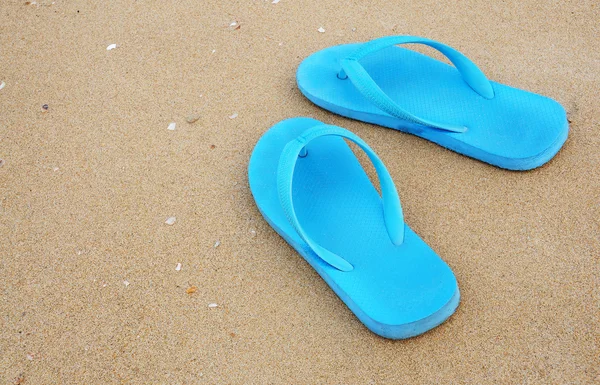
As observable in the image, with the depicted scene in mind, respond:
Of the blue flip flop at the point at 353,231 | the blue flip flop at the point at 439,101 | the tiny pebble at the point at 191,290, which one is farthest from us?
the blue flip flop at the point at 439,101

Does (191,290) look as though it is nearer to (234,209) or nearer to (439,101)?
(234,209)

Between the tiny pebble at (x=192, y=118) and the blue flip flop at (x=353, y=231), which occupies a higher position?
the blue flip flop at (x=353, y=231)

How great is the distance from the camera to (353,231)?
100 centimetres

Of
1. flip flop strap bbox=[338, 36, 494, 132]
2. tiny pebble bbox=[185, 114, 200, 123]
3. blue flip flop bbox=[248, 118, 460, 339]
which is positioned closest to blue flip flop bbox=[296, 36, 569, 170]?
flip flop strap bbox=[338, 36, 494, 132]

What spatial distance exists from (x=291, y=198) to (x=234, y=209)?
25 cm

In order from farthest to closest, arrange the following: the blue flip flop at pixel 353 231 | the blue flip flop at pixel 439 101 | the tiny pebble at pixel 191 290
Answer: the blue flip flop at pixel 439 101, the tiny pebble at pixel 191 290, the blue flip flop at pixel 353 231

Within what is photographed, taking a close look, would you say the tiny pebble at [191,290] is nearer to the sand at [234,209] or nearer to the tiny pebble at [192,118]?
the sand at [234,209]

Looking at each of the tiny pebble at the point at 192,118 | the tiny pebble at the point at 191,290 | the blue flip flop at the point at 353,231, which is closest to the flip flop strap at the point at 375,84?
the blue flip flop at the point at 353,231

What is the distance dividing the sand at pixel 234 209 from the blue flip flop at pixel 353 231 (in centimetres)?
6

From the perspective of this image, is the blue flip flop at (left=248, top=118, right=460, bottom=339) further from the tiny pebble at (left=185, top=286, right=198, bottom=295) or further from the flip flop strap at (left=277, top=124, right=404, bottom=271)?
the tiny pebble at (left=185, top=286, right=198, bottom=295)

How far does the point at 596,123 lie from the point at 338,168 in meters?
0.68

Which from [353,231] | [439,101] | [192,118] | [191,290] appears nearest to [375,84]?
[439,101]

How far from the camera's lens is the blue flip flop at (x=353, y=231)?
0.88 m

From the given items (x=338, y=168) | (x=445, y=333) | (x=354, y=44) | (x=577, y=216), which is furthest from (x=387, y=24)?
(x=445, y=333)
